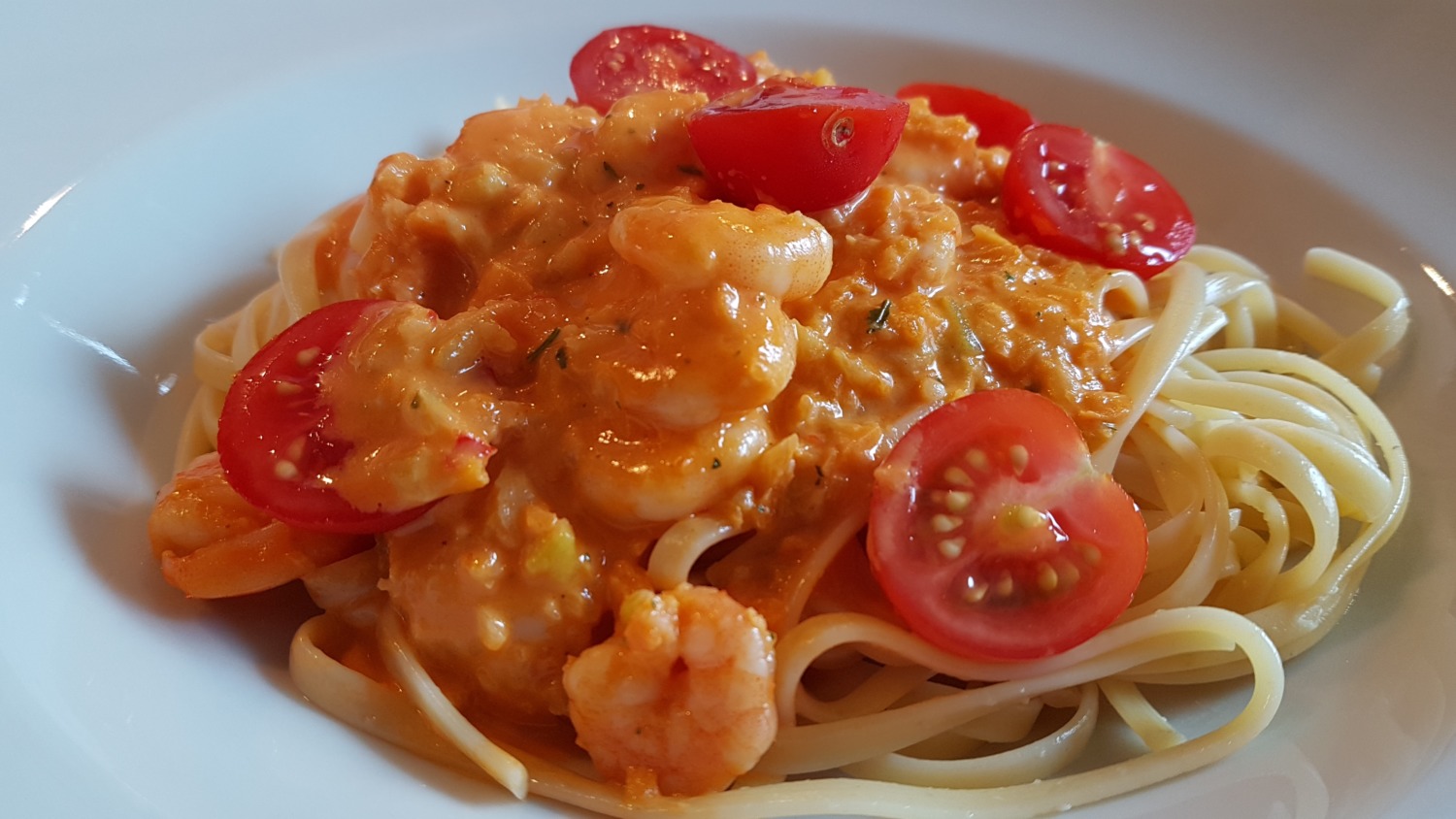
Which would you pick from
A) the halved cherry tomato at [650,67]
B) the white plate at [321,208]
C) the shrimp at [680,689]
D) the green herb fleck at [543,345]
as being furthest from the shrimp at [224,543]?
the halved cherry tomato at [650,67]

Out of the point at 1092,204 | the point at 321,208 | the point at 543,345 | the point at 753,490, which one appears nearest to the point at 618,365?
the point at 543,345

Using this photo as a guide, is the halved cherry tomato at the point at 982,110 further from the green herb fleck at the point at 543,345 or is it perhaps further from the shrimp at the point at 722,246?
the green herb fleck at the point at 543,345

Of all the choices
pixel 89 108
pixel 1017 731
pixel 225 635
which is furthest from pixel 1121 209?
pixel 89 108

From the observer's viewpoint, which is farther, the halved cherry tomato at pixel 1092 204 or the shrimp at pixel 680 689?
the halved cherry tomato at pixel 1092 204

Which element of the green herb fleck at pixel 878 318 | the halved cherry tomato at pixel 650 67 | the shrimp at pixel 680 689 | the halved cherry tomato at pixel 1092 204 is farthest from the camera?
the halved cherry tomato at pixel 650 67

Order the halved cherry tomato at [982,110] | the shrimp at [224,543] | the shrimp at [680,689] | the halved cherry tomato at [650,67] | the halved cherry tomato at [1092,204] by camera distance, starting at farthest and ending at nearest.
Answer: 1. the halved cherry tomato at [982,110]
2. the halved cherry tomato at [650,67]
3. the halved cherry tomato at [1092,204]
4. the shrimp at [224,543]
5. the shrimp at [680,689]

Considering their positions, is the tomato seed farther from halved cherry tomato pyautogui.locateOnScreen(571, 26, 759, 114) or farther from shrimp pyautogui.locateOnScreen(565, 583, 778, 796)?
halved cherry tomato pyautogui.locateOnScreen(571, 26, 759, 114)

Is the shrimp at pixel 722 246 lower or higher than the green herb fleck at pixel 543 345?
higher
